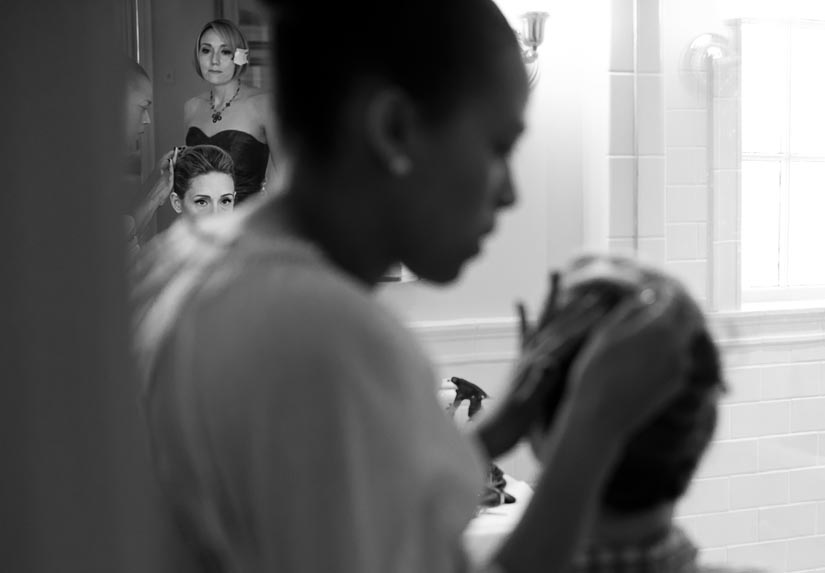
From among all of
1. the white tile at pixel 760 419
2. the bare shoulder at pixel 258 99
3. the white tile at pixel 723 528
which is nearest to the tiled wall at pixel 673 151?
the white tile at pixel 760 419

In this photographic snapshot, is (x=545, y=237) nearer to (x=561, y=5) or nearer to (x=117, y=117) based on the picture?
(x=561, y=5)

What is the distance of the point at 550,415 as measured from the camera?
0.73 meters

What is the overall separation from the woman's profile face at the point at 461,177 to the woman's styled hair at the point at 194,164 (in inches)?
76.5

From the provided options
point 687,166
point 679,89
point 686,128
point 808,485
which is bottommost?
point 808,485

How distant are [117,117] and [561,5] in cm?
286

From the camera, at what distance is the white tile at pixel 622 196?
2832mm

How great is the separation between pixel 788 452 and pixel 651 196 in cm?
92

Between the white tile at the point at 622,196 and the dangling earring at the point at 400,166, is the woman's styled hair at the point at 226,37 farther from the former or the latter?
the dangling earring at the point at 400,166

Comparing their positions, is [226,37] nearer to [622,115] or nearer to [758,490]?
[622,115]

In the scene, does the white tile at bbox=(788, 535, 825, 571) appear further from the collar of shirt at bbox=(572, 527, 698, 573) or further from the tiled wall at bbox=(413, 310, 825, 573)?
the collar of shirt at bbox=(572, 527, 698, 573)

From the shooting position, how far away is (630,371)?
56 centimetres

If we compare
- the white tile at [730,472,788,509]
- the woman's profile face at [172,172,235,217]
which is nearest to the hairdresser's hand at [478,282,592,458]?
the woman's profile face at [172,172,235,217]

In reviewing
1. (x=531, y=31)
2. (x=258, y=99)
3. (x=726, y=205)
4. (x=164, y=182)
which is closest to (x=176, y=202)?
(x=164, y=182)

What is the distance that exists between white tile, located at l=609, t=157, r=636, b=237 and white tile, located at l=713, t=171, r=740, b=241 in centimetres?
26
